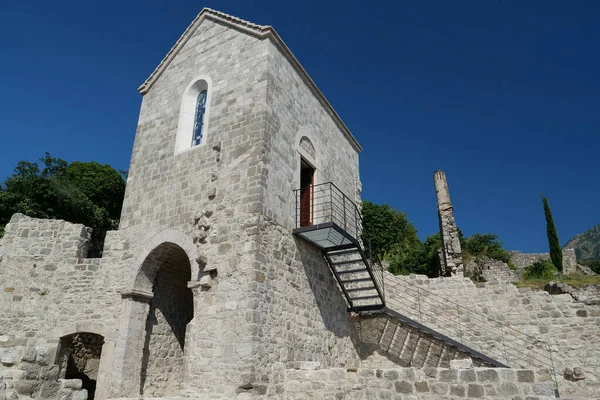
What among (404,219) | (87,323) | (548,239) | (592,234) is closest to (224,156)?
(87,323)

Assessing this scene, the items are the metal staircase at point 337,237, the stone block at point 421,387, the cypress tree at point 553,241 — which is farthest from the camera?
the cypress tree at point 553,241

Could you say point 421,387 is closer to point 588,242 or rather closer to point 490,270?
point 490,270

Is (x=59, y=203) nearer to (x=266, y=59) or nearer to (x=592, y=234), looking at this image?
(x=266, y=59)

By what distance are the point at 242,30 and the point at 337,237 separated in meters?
5.79

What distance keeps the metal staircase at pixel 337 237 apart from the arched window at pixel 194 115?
117 inches

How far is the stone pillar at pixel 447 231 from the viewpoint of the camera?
16.9 m

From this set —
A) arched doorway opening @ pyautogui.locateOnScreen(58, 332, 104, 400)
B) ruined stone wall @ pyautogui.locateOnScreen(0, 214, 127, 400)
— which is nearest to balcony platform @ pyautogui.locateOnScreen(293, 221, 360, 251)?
ruined stone wall @ pyautogui.locateOnScreen(0, 214, 127, 400)

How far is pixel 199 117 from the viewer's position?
11.2 metres

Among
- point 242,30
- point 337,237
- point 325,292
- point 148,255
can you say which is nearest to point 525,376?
point 337,237

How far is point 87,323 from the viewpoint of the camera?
980cm

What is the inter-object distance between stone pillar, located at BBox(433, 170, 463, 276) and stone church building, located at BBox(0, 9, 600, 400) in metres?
4.30

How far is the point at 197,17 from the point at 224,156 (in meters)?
5.01

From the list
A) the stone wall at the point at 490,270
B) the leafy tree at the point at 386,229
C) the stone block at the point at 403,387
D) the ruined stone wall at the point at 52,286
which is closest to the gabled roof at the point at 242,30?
the ruined stone wall at the point at 52,286

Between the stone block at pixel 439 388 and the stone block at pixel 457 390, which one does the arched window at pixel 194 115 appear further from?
the stone block at pixel 457 390
